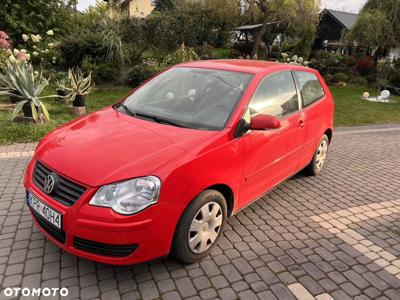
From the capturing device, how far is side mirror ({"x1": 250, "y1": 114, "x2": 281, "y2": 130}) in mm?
3152

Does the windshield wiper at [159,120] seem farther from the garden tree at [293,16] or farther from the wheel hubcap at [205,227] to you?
the garden tree at [293,16]

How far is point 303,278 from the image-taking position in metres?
2.97

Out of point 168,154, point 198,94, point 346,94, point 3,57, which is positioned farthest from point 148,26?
point 168,154

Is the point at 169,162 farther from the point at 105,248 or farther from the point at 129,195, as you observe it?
the point at 105,248

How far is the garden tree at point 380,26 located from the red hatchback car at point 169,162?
640 inches

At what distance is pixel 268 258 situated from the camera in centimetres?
321

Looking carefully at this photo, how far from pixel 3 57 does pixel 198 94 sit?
7.77 metres

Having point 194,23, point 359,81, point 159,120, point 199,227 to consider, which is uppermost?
point 194,23

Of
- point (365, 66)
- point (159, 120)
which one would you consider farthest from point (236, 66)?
point (365, 66)

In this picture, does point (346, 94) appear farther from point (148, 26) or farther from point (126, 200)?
point (126, 200)

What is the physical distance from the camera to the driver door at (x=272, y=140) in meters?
3.38

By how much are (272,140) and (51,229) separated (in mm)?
2270

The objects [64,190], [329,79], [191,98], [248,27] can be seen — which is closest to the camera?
[64,190]

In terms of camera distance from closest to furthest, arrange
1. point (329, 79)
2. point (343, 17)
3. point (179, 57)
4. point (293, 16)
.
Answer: point (179, 57)
point (329, 79)
point (293, 16)
point (343, 17)
